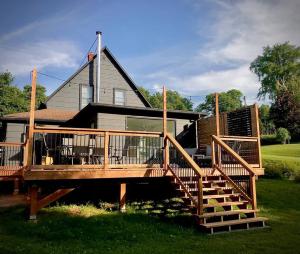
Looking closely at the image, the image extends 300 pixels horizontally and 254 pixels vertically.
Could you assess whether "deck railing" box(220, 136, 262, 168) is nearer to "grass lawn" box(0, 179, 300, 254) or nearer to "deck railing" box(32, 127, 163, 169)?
"grass lawn" box(0, 179, 300, 254)

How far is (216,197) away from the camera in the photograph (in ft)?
26.5

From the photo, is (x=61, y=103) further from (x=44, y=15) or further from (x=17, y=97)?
(x=17, y=97)

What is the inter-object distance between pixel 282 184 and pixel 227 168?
543 cm

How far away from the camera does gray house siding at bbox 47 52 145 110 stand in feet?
65.1

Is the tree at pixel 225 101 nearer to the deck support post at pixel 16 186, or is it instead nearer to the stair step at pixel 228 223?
the deck support post at pixel 16 186

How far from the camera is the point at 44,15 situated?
1767 cm

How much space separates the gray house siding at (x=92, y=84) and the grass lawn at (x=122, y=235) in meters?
11.9

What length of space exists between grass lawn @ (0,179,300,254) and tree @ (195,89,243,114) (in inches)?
2824

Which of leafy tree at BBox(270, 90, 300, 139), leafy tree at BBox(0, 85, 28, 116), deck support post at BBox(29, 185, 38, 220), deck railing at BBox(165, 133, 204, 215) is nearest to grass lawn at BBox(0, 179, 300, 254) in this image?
deck support post at BBox(29, 185, 38, 220)

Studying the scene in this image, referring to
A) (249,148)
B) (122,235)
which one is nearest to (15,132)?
(122,235)

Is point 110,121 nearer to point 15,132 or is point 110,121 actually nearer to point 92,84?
point 15,132

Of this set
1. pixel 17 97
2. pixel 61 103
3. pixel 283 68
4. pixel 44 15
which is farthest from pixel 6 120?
pixel 283 68

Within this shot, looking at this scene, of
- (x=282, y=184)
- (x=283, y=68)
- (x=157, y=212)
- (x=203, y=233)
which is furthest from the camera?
(x=283, y=68)

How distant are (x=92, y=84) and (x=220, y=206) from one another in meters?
14.4
